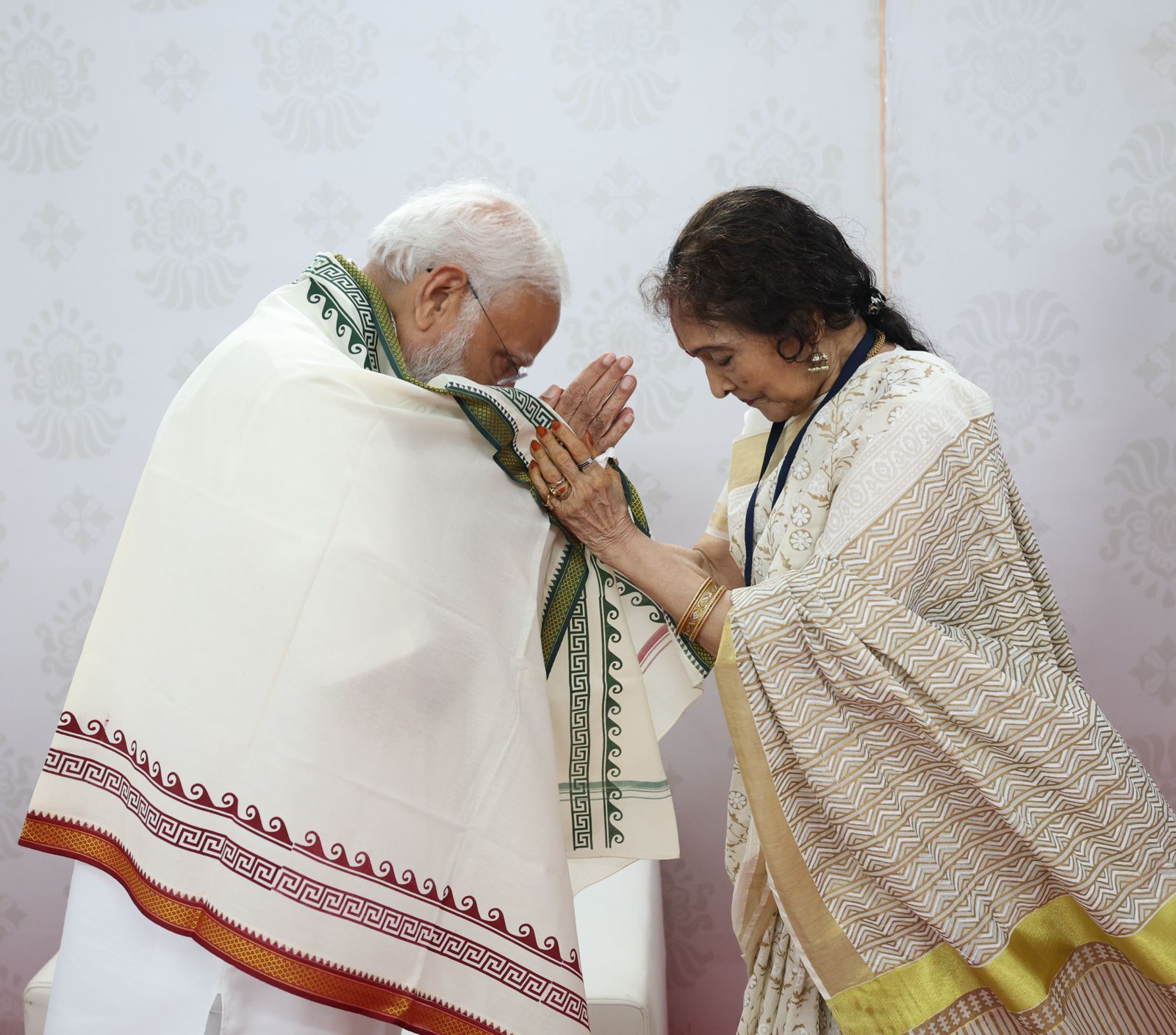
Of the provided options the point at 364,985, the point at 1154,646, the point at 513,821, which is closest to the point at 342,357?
the point at 513,821

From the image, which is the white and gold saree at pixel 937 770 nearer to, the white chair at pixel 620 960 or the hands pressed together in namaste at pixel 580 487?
the hands pressed together in namaste at pixel 580 487

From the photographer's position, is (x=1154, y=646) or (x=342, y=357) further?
(x=1154, y=646)

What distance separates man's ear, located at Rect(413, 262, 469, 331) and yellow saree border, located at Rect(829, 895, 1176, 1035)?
118cm

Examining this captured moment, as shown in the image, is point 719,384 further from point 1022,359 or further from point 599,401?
point 1022,359

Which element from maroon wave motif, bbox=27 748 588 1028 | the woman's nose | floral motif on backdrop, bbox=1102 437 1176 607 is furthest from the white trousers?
floral motif on backdrop, bbox=1102 437 1176 607

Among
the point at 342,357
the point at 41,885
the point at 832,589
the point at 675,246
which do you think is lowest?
the point at 41,885

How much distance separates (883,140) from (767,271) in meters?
1.18

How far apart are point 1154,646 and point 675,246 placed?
1.77 metres

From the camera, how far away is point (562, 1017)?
137 cm

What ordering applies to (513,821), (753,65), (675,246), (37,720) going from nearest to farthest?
(513,821), (675,246), (753,65), (37,720)

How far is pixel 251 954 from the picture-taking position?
1255 millimetres

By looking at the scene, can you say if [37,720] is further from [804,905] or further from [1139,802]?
[1139,802]

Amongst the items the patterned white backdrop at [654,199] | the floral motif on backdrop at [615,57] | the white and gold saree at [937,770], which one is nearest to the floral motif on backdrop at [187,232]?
the patterned white backdrop at [654,199]

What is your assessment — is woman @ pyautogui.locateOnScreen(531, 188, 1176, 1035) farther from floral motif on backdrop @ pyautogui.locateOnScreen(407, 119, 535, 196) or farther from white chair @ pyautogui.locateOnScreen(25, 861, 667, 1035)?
floral motif on backdrop @ pyautogui.locateOnScreen(407, 119, 535, 196)
